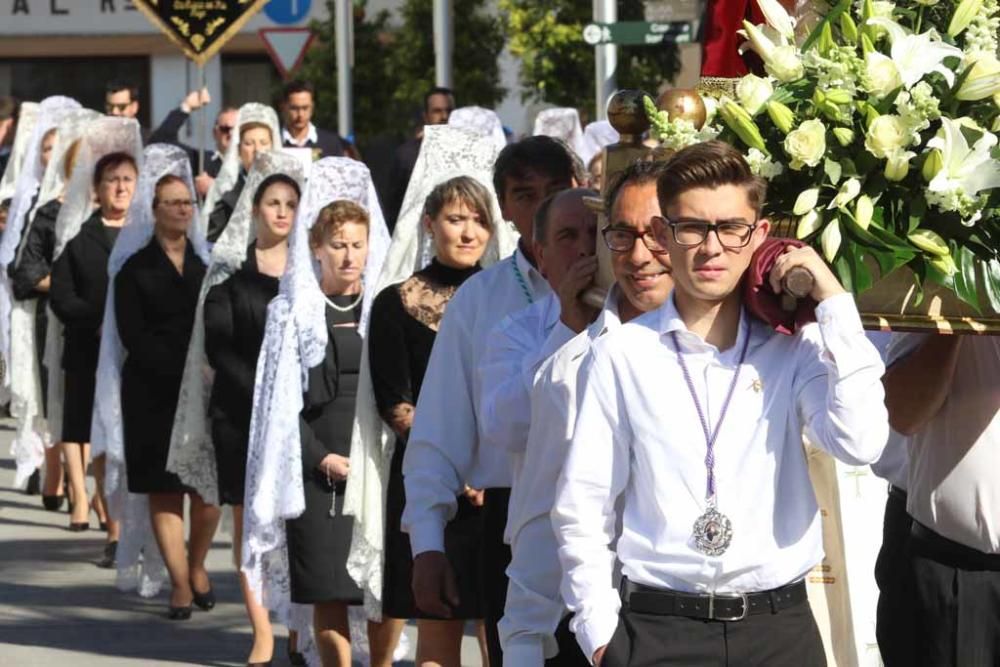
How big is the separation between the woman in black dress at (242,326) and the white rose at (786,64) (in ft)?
17.1

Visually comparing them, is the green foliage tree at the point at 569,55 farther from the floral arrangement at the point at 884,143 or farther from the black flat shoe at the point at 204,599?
the floral arrangement at the point at 884,143

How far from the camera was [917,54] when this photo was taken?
4590 mm

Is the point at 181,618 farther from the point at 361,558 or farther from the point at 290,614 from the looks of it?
the point at 361,558

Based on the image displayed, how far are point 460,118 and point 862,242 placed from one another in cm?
886

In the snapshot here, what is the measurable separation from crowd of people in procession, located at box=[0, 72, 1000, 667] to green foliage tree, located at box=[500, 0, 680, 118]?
10516 mm

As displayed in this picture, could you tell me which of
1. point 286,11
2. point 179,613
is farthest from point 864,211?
point 286,11

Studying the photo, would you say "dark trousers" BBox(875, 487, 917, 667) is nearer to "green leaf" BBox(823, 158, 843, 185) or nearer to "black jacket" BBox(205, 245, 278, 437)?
"green leaf" BBox(823, 158, 843, 185)

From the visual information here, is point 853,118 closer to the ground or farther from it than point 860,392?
farther from it

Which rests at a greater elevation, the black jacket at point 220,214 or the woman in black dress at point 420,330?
the black jacket at point 220,214

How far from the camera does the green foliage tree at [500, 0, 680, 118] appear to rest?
22344 millimetres

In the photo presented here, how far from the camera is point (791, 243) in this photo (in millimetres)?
4441

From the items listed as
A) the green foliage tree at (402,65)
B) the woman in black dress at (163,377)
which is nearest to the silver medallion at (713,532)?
the woman in black dress at (163,377)

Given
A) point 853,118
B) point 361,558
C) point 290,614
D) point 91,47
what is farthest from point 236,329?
point 91,47

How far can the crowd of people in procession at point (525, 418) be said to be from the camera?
446 cm
